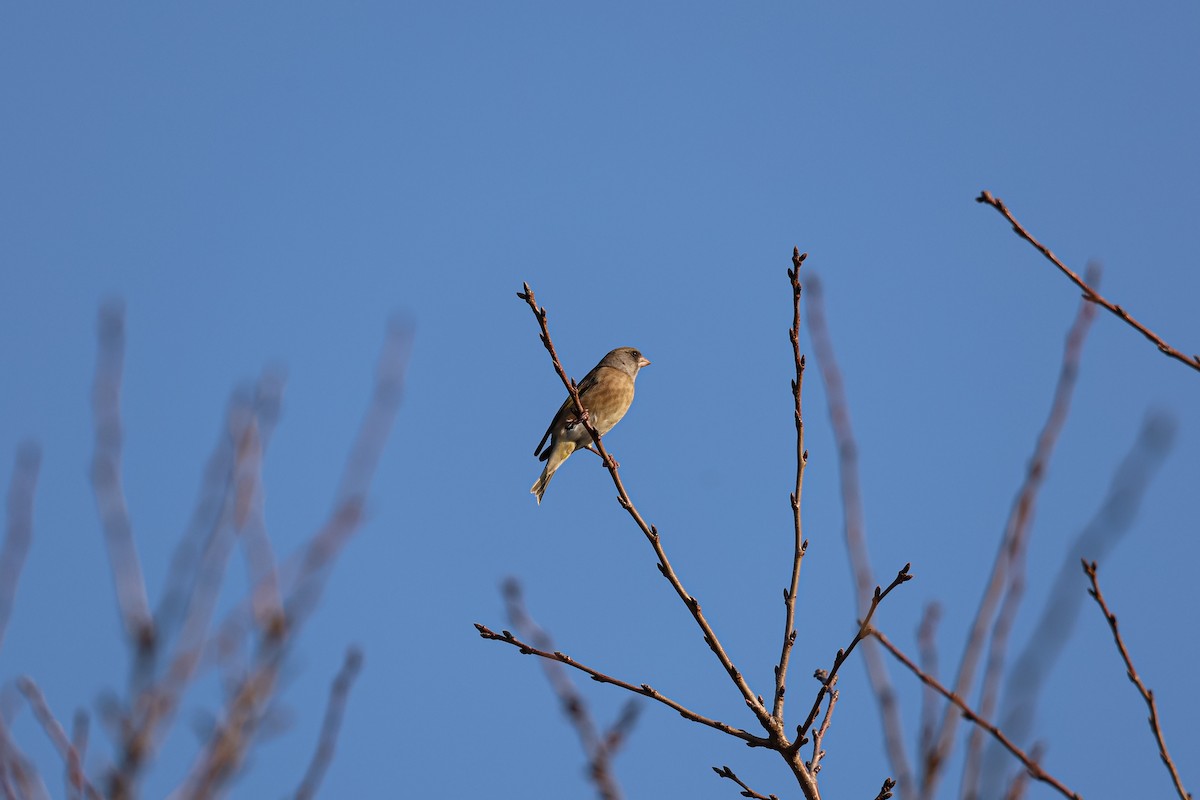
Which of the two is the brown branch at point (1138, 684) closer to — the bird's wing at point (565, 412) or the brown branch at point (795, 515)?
the brown branch at point (795, 515)

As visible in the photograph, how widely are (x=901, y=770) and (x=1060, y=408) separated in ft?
2.80

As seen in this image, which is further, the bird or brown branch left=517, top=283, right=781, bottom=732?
the bird

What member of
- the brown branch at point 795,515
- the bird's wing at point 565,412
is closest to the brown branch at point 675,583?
the brown branch at point 795,515

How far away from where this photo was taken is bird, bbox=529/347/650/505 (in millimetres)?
11219

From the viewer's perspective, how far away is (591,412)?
11.5 metres

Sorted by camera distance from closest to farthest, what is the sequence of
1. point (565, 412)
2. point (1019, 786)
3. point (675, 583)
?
point (1019, 786), point (675, 583), point (565, 412)

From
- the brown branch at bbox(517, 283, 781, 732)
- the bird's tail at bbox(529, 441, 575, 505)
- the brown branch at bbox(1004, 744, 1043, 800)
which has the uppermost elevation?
the bird's tail at bbox(529, 441, 575, 505)

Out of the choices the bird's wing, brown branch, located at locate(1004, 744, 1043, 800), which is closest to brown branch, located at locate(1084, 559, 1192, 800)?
brown branch, located at locate(1004, 744, 1043, 800)

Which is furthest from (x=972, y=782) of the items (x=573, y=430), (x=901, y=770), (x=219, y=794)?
(x=573, y=430)

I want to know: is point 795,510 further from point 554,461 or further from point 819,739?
point 554,461

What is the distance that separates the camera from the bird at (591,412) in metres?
11.2

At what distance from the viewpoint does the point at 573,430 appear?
11172mm

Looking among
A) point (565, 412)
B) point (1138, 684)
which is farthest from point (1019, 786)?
point (565, 412)

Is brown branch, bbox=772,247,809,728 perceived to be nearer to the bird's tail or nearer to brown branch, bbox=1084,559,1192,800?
brown branch, bbox=1084,559,1192,800
